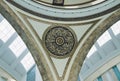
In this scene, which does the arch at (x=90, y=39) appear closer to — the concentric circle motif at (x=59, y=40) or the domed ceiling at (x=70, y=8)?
the domed ceiling at (x=70, y=8)

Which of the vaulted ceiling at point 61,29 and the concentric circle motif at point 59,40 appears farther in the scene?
the concentric circle motif at point 59,40

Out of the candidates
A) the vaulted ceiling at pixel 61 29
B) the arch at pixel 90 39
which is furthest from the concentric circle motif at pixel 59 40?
the arch at pixel 90 39

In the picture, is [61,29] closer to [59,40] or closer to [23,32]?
[59,40]

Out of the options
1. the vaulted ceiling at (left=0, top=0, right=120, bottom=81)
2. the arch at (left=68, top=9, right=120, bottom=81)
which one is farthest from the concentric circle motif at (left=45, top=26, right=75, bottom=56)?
the arch at (left=68, top=9, right=120, bottom=81)

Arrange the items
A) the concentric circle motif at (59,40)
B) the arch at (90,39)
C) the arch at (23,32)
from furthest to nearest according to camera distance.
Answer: the concentric circle motif at (59,40) → the arch at (90,39) → the arch at (23,32)

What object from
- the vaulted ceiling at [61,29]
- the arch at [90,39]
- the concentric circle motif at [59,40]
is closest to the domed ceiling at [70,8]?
the vaulted ceiling at [61,29]

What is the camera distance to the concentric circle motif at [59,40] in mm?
6535

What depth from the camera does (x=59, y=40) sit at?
670cm

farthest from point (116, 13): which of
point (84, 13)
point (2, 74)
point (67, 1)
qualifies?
point (2, 74)

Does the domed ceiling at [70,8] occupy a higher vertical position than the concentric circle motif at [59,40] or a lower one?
higher

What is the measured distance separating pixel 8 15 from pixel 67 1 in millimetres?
2187

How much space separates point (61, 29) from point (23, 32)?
133 cm

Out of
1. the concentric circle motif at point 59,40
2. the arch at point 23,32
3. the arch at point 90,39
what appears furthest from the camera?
the concentric circle motif at point 59,40

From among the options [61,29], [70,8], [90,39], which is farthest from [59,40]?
[70,8]
